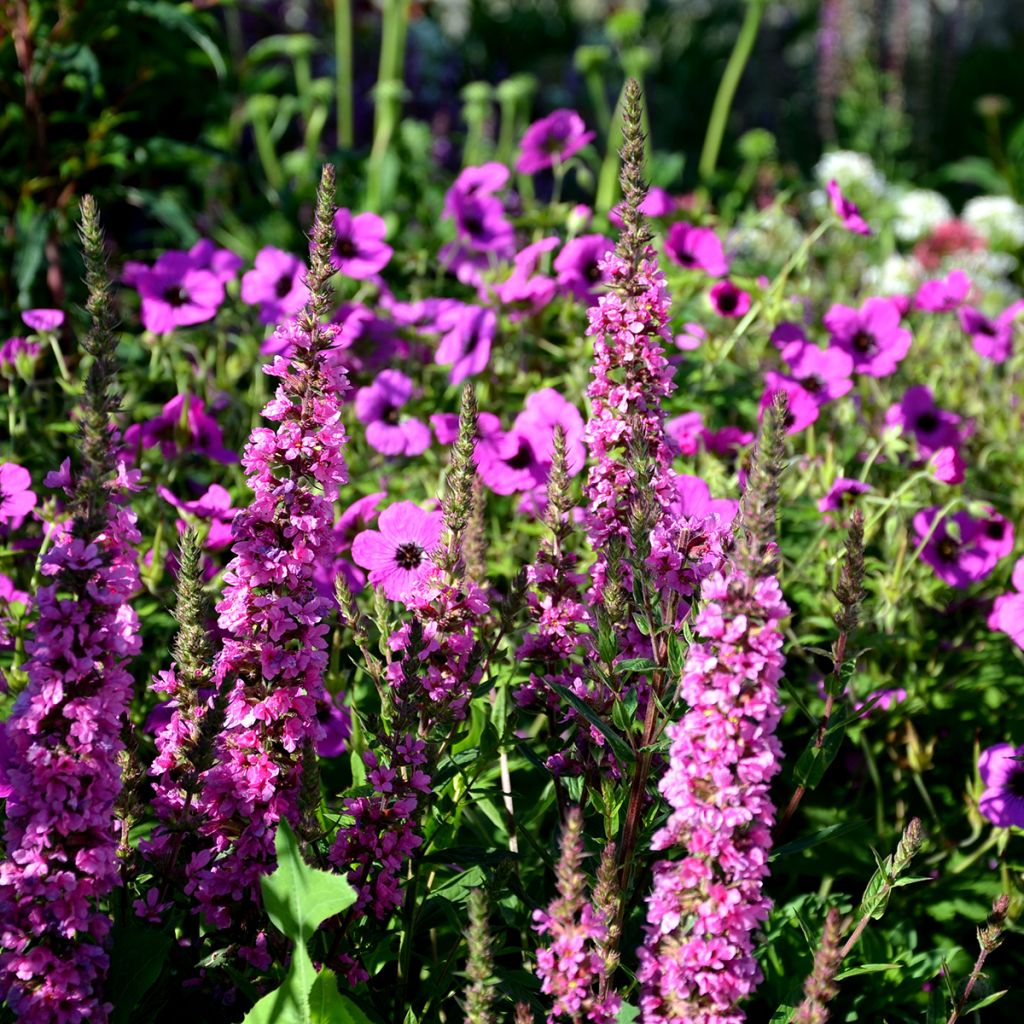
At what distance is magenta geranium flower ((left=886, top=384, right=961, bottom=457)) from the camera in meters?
2.49

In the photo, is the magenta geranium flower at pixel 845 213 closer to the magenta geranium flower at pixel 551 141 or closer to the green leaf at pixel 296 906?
the magenta geranium flower at pixel 551 141


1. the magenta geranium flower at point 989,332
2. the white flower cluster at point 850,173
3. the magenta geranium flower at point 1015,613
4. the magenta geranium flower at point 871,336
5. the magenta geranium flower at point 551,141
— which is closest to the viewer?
the magenta geranium flower at point 1015,613

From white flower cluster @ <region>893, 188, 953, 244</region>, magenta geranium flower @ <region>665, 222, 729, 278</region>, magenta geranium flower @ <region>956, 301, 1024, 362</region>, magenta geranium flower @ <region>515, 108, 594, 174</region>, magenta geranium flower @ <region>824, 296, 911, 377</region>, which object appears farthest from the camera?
white flower cluster @ <region>893, 188, 953, 244</region>

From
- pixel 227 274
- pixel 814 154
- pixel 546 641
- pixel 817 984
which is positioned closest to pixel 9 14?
pixel 227 274

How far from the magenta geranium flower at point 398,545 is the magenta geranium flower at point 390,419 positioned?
50cm

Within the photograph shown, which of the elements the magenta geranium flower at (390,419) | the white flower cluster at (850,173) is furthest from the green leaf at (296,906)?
the white flower cluster at (850,173)

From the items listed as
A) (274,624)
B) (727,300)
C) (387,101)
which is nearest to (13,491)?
(274,624)

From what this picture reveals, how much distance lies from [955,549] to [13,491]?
1667mm

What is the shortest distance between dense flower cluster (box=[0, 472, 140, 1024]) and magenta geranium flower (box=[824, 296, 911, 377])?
169cm

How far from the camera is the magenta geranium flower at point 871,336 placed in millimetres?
2451

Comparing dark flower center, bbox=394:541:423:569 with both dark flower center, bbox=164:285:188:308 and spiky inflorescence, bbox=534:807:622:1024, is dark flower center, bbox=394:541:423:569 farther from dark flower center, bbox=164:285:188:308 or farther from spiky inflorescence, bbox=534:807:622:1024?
dark flower center, bbox=164:285:188:308

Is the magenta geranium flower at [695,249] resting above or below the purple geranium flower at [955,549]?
above

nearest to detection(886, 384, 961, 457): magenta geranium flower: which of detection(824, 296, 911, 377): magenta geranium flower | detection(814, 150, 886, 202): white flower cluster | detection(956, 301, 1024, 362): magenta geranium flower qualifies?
detection(824, 296, 911, 377): magenta geranium flower

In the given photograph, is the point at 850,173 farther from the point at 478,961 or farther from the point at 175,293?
the point at 478,961
